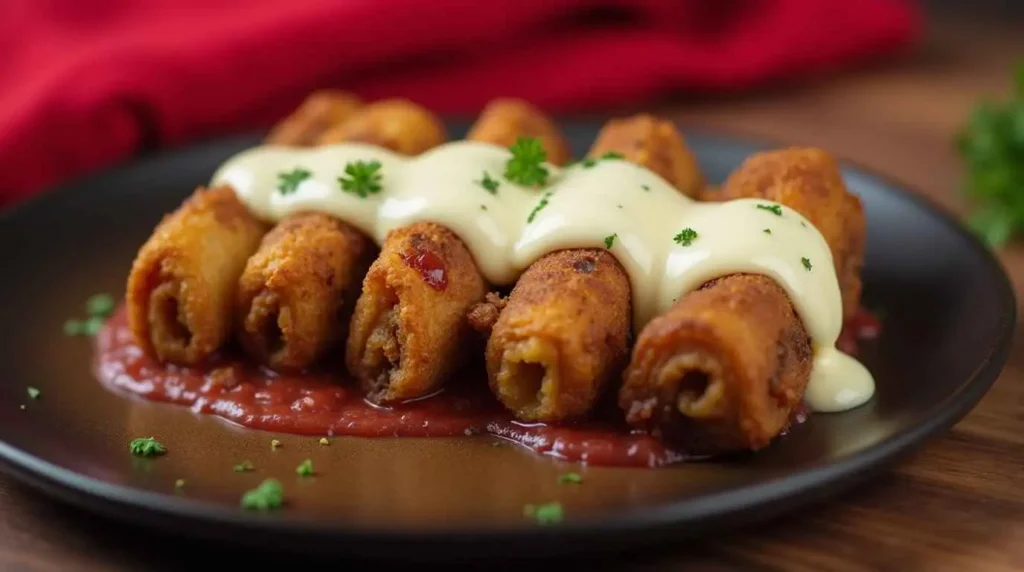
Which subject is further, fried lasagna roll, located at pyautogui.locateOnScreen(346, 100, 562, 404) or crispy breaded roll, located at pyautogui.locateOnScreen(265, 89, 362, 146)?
crispy breaded roll, located at pyautogui.locateOnScreen(265, 89, 362, 146)

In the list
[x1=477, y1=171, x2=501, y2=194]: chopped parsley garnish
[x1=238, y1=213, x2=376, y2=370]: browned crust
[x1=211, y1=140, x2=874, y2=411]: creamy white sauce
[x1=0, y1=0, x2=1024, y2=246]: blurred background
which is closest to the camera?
[x1=211, y1=140, x2=874, y2=411]: creamy white sauce

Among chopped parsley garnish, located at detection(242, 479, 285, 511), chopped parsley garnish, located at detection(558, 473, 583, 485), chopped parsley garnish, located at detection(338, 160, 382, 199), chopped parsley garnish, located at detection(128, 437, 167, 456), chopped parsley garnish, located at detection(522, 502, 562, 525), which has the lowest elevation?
chopped parsley garnish, located at detection(128, 437, 167, 456)

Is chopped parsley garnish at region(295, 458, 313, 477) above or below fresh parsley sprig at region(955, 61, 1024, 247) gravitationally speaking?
below

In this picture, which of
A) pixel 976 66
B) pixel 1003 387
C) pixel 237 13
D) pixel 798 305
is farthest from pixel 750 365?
pixel 976 66

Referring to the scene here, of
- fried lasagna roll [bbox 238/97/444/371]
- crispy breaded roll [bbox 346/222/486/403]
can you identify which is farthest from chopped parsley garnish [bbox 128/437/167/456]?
crispy breaded roll [bbox 346/222/486/403]

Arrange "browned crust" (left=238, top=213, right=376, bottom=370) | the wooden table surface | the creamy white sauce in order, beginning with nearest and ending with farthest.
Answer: the wooden table surface, the creamy white sauce, "browned crust" (left=238, top=213, right=376, bottom=370)

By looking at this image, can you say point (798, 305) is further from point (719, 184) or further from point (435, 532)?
point (719, 184)

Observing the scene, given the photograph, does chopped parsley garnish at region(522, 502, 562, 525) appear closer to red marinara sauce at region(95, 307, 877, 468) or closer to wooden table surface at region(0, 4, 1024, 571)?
wooden table surface at region(0, 4, 1024, 571)
